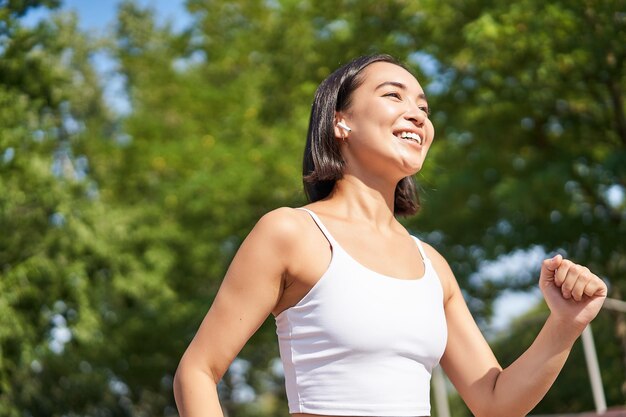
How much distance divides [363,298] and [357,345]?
4.2 inches

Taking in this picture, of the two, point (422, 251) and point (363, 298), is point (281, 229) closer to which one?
point (363, 298)

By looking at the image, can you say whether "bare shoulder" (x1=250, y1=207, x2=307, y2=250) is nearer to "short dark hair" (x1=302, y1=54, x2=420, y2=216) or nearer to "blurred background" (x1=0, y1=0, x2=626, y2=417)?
"short dark hair" (x1=302, y1=54, x2=420, y2=216)

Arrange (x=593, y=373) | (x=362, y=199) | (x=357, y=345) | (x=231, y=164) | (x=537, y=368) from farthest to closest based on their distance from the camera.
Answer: (x=231, y=164)
(x=593, y=373)
(x=362, y=199)
(x=537, y=368)
(x=357, y=345)

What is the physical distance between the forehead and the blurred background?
9740 mm

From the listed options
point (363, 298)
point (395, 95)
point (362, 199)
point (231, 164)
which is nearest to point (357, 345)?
point (363, 298)

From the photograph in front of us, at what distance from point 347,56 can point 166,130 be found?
30.0 ft

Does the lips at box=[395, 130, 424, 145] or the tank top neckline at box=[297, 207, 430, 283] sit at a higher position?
the lips at box=[395, 130, 424, 145]

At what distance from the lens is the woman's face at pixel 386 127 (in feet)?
8.46

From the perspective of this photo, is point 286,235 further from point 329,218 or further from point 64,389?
point 64,389

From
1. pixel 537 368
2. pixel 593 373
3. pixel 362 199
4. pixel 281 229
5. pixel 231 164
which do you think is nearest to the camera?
pixel 281 229

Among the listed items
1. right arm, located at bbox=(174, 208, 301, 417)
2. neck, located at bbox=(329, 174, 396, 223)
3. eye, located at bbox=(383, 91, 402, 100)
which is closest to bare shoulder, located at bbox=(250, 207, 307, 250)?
right arm, located at bbox=(174, 208, 301, 417)

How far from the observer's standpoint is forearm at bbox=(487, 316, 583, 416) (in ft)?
8.21

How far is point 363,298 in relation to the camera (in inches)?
90.7

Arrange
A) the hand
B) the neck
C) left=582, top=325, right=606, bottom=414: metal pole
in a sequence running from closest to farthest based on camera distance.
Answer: the hand
the neck
left=582, top=325, right=606, bottom=414: metal pole
